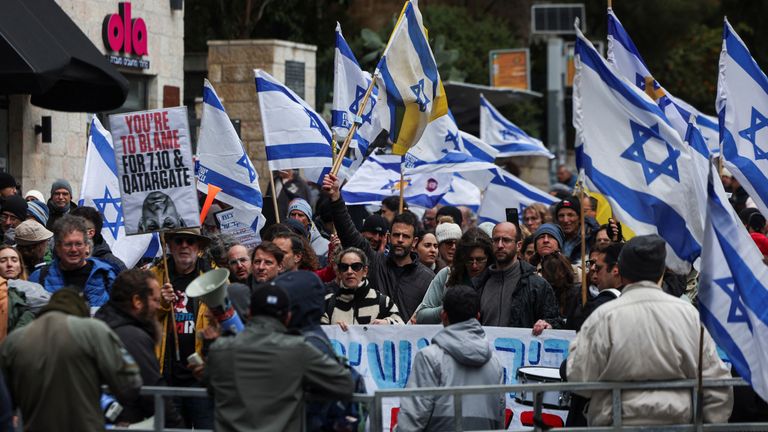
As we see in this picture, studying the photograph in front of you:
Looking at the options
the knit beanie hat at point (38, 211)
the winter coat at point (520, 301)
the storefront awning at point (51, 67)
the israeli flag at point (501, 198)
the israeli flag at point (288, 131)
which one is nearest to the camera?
the winter coat at point (520, 301)

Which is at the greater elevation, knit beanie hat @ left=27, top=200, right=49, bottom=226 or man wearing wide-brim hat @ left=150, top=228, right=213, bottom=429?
knit beanie hat @ left=27, top=200, right=49, bottom=226

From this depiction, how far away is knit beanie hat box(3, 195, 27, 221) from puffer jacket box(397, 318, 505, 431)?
508cm

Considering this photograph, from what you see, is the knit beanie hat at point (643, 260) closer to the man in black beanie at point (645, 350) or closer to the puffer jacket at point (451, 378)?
the man in black beanie at point (645, 350)

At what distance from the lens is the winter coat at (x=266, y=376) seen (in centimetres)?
650

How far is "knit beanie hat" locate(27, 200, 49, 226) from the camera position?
12.3 metres

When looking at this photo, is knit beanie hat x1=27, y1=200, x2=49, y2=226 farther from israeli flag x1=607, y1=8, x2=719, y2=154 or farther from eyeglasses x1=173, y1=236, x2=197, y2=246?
israeli flag x1=607, y1=8, x2=719, y2=154

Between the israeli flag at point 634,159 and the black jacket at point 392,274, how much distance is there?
6.95ft

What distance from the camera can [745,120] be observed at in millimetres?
10258

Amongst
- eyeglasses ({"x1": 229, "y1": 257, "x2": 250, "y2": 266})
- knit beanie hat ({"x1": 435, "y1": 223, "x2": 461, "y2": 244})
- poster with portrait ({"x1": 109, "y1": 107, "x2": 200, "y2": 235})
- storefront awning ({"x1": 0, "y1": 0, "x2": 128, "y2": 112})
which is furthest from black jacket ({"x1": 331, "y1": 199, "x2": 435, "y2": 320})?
storefront awning ({"x1": 0, "y1": 0, "x2": 128, "y2": 112})

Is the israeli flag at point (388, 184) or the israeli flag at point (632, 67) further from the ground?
the israeli flag at point (632, 67)

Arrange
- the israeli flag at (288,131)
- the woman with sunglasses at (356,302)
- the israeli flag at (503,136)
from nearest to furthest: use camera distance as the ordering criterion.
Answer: the woman with sunglasses at (356,302), the israeli flag at (288,131), the israeli flag at (503,136)

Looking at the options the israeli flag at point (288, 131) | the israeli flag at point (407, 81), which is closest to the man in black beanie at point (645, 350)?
the israeli flag at point (407, 81)

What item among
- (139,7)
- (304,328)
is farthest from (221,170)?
(139,7)

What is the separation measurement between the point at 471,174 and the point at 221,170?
18.9 feet
